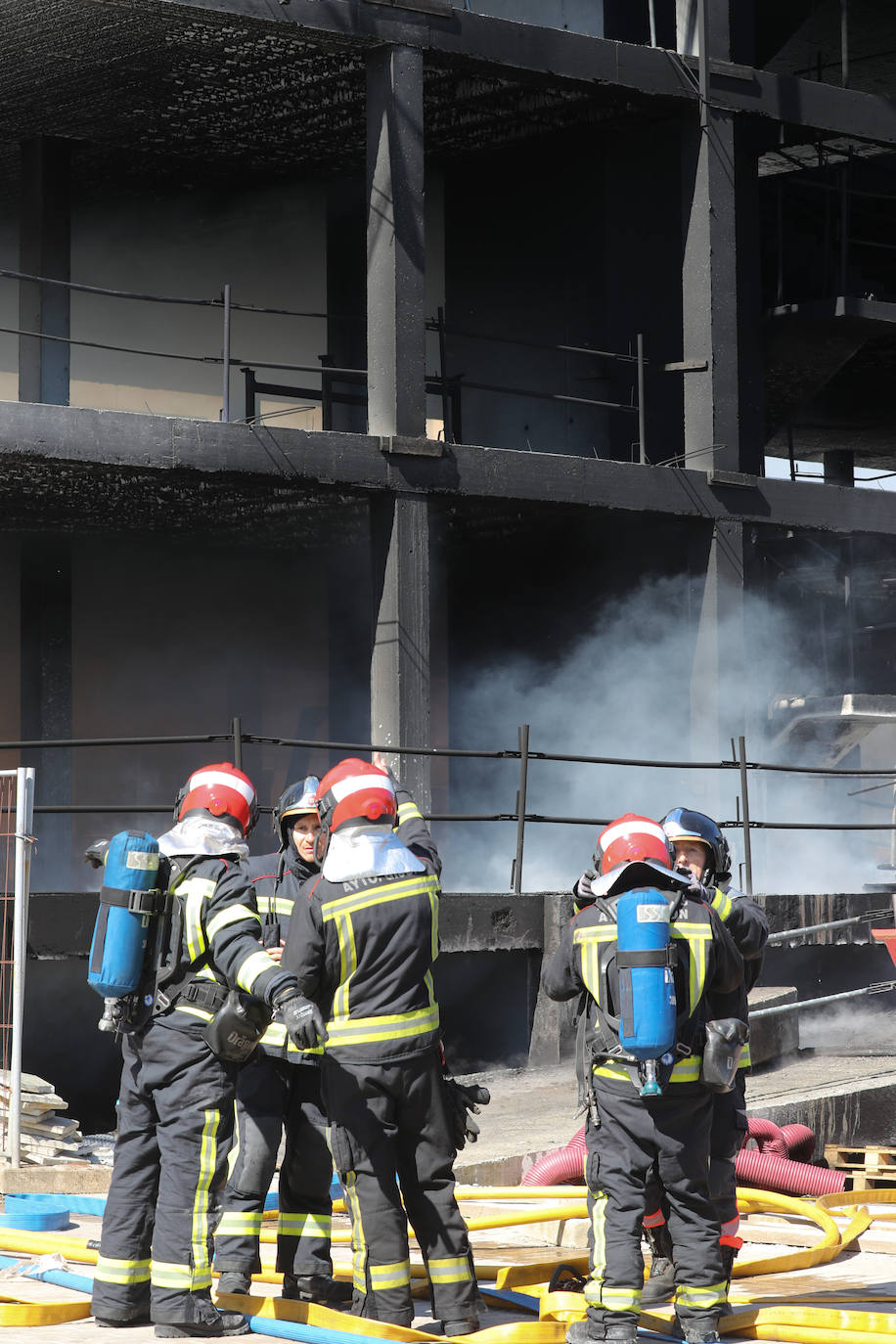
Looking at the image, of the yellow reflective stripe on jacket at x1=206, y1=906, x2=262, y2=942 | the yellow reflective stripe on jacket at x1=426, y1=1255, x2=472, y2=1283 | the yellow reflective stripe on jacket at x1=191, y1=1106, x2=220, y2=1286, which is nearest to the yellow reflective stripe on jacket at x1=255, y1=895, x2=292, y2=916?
the yellow reflective stripe on jacket at x1=206, y1=906, x2=262, y2=942

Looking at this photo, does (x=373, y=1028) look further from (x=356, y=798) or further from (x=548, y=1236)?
(x=548, y=1236)

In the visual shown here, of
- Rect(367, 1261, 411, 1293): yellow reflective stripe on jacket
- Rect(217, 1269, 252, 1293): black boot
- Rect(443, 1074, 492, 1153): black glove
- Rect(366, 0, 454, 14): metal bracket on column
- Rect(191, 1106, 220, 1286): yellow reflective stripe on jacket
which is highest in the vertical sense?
Rect(366, 0, 454, 14): metal bracket on column

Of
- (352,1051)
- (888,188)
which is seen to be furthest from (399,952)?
(888,188)

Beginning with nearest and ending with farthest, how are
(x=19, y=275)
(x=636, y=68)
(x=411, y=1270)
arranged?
(x=411, y=1270) → (x=19, y=275) → (x=636, y=68)

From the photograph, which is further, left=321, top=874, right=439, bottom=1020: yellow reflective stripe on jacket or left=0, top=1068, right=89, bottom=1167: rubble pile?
left=0, top=1068, right=89, bottom=1167: rubble pile

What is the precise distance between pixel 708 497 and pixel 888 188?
5021 mm

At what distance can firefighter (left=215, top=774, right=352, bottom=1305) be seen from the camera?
621 cm

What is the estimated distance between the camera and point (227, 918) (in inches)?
232

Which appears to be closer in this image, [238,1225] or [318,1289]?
[318,1289]

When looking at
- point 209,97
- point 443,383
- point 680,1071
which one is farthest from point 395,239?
point 680,1071

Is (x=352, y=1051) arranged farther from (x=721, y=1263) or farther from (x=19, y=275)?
(x=19, y=275)

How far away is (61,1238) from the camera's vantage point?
6.96m

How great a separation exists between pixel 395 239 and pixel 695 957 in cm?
882

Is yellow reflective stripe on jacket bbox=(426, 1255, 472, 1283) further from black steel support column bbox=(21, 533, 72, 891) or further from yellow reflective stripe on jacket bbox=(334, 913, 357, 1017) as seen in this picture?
black steel support column bbox=(21, 533, 72, 891)
